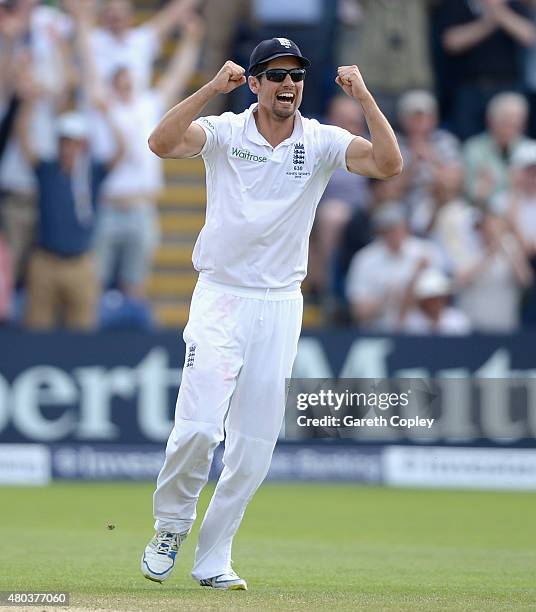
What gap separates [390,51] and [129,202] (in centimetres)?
310

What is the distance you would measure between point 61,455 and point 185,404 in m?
7.09

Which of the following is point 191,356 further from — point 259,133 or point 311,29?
point 311,29

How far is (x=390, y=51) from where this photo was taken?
15133 millimetres

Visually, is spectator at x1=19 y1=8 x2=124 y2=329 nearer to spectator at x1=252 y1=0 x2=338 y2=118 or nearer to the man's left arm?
spectator at x1=252 y1=0 x2=338 y2=118

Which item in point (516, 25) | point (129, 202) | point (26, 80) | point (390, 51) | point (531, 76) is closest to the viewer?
point (129, 202)

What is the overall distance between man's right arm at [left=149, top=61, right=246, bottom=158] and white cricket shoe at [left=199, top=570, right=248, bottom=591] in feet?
6.33

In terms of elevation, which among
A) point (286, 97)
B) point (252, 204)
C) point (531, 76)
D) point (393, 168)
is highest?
point (531, 76)

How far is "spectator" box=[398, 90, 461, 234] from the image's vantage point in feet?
47.4

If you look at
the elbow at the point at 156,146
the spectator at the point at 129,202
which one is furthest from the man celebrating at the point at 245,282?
the spectator at the point at 129,202

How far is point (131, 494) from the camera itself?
12.5 metres

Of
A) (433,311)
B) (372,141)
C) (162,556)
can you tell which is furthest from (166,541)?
(433,311)

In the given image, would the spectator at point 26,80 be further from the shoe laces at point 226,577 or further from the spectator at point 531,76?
the shoe laces at point 226,577

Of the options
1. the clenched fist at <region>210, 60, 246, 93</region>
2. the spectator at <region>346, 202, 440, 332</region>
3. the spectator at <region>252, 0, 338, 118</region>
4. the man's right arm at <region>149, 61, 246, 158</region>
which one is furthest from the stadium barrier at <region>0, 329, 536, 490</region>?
the clenched fist at <region>210, 60, 246, 93</region>

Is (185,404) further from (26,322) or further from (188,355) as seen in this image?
(26,322)
